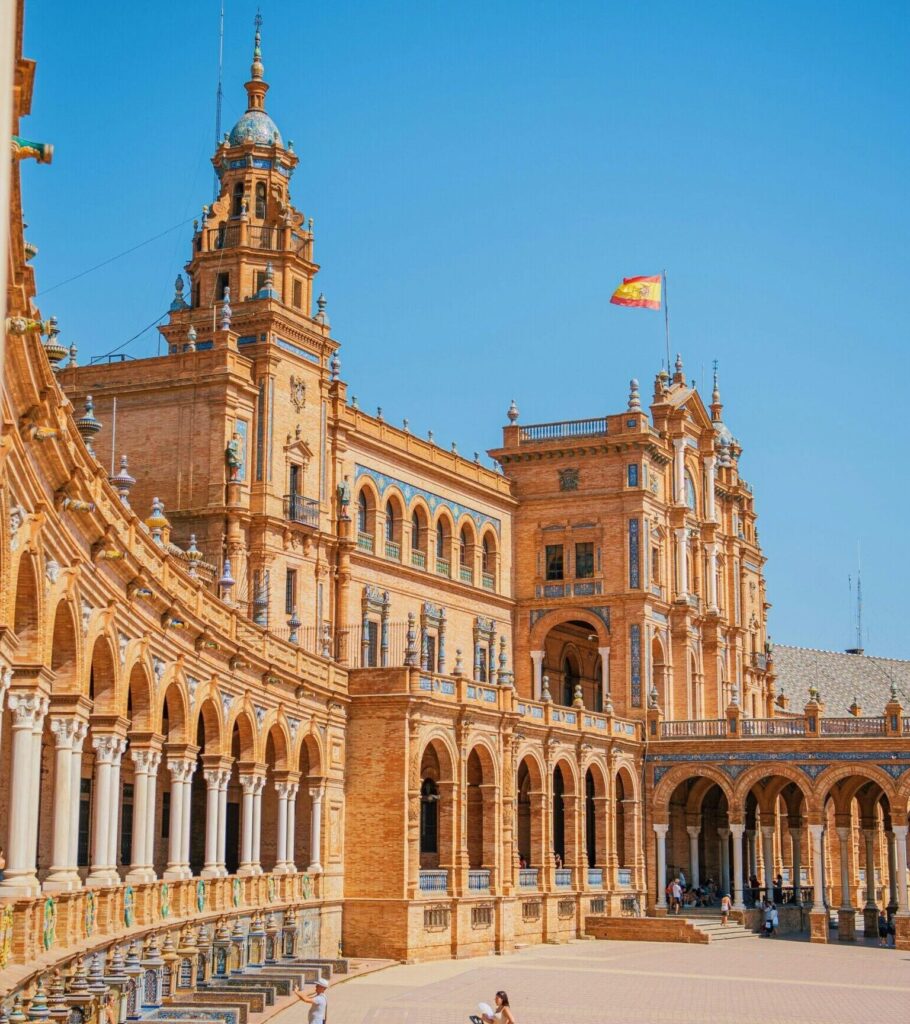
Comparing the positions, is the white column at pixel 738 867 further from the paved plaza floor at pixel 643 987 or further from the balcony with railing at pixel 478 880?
the balcony with railing at pixel 478 880

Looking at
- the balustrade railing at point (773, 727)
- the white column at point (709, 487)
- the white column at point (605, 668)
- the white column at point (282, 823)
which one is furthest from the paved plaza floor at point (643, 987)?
the white column at point (709, 487)

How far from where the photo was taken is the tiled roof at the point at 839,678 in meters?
84.9

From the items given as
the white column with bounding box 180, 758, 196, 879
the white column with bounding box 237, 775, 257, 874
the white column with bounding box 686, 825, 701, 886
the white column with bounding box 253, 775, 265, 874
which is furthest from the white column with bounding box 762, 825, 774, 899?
the white column with bounding box 180, 758, 196, 879

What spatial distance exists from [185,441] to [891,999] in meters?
22.9

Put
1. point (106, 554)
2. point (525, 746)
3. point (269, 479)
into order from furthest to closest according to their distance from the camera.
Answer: point (525, 746) → point (269, 479) → point (106, 554)

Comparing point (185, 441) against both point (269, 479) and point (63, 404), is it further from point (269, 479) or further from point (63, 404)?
point (63, 404)

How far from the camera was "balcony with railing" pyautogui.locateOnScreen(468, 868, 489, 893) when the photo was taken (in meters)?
44.0

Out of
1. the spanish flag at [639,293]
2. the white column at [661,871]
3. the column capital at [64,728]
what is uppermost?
the spanish flag at [639,293]

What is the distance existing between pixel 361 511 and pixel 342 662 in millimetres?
7023

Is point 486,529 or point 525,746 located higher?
point 486,529

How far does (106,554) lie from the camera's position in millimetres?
21891

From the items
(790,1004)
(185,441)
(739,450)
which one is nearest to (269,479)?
(185,441)

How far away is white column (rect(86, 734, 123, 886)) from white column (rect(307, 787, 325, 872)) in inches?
615

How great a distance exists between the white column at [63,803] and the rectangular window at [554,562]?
40100mm
